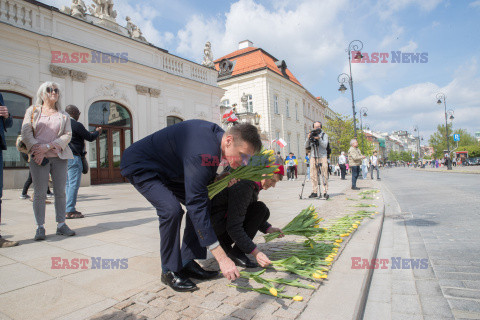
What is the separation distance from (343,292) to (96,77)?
586 inches

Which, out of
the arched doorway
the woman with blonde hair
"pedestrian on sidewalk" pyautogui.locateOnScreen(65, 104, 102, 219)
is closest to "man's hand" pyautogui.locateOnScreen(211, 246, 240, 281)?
the woman with blonde hair

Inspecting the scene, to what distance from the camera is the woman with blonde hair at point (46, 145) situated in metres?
3.59

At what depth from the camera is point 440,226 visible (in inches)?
178

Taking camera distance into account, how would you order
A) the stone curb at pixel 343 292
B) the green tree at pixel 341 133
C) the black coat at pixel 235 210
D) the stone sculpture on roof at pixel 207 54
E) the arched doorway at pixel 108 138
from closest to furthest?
the stone curb at pixel 343 292 → the black coat at pixel 235 210 → the arched doorway at pixel 108 138 → the stone sculpture on roof at pixel 207 54 → the green tree at pixel 341 133

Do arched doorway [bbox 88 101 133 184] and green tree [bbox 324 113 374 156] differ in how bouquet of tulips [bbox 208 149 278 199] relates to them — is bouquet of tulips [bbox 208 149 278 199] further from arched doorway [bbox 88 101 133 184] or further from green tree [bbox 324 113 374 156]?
green tree [bbox 324 113 374 156]

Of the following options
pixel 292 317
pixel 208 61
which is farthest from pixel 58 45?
pixel 292 317

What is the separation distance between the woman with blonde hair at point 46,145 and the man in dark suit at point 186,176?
187 centimetres

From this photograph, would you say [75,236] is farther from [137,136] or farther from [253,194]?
[137,136]

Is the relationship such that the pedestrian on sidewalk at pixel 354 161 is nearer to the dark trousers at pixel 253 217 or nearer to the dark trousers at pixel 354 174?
the dark trousers at pixel 354 174

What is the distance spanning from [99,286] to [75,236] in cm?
194

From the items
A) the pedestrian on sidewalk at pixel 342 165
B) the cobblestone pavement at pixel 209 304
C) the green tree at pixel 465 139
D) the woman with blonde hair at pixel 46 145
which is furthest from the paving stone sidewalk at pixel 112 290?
the green tree at pixel 465 139

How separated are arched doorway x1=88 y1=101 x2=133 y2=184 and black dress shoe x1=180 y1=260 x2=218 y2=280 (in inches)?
515

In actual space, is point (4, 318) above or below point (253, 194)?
below

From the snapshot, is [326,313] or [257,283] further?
[257,283]
